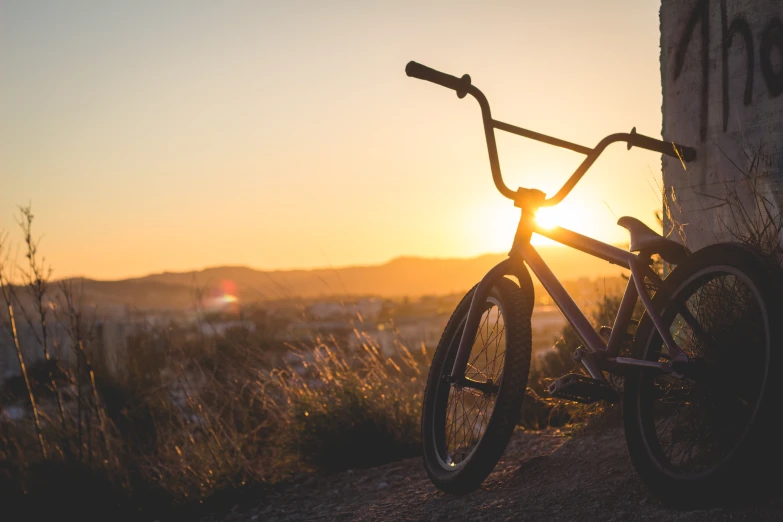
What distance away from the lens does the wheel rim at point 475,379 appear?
3.44 meters

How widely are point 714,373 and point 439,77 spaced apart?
1698 mm

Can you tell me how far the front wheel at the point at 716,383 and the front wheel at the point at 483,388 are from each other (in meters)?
0.46

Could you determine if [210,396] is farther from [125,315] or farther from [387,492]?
[387,492]

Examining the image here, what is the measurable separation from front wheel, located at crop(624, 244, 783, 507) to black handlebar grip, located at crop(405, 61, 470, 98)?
1229mm

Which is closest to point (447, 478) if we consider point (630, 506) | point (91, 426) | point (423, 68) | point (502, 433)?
point (502, 433)

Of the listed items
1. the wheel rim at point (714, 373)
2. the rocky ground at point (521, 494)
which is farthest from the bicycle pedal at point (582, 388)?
the rocky ground at point (521, 494)

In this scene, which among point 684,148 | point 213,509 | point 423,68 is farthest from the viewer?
point 213,509

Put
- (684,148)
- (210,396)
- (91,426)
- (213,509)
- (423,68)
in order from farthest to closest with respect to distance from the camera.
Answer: (210,396), (91,426), (213,509), (684,148), (423,68)

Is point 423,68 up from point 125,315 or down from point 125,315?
up

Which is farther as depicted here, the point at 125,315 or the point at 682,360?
the point at 125,315

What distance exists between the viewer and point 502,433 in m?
2.93

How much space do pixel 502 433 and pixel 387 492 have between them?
58.7 inches

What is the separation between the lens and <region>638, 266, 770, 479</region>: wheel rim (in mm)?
2459

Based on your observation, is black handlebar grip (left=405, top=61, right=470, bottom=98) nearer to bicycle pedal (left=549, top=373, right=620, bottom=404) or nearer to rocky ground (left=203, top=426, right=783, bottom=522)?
bicycle pedal (left=549, top=373, right=620, bottom=404)
